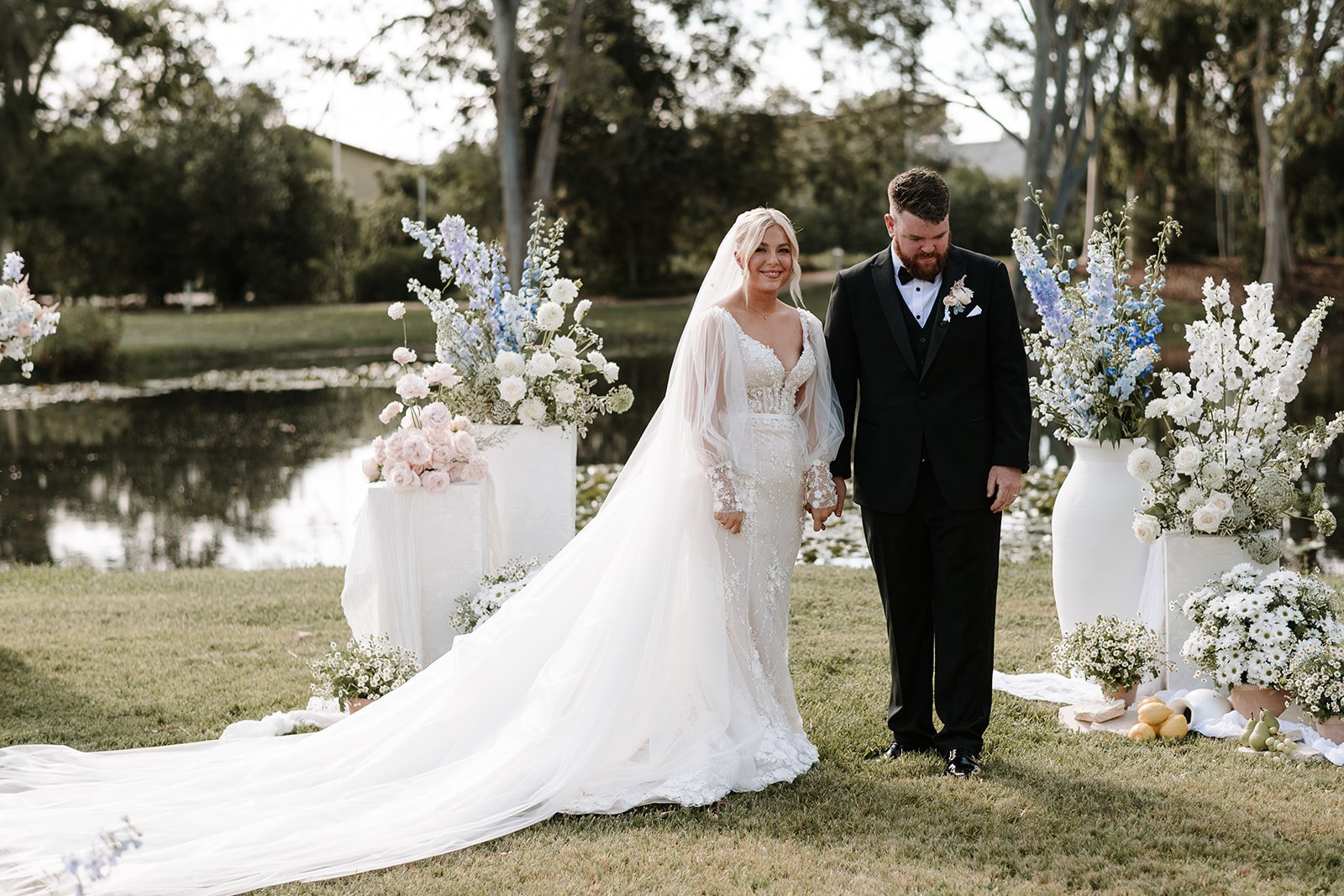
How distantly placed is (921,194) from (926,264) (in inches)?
12.5

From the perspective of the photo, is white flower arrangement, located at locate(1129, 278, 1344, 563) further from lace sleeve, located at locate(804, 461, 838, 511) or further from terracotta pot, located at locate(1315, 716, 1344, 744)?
lace sleeve, located at locate(804, 461, 838, 511)

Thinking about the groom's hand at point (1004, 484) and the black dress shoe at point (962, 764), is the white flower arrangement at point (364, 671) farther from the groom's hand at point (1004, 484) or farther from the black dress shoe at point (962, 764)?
the groom's hand at point (1004, 484)

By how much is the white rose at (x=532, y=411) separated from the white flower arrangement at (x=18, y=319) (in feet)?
8.17

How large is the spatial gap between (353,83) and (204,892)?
60.2ft

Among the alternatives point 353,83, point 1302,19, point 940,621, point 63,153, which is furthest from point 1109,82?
point 63,153

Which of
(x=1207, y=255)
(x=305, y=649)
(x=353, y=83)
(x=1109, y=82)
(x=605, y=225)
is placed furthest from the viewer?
(x=1207, y=255)

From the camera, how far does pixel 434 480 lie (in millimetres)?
6523

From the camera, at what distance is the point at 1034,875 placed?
4.35 meters

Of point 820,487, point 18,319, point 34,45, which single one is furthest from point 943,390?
point 34,45

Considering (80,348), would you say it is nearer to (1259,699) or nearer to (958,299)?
(958,299)

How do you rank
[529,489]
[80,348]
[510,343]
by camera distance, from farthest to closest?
[80,348]
[510,343]
[529,489]

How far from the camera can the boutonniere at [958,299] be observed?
523 cm

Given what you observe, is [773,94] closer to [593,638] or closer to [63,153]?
[63,153]

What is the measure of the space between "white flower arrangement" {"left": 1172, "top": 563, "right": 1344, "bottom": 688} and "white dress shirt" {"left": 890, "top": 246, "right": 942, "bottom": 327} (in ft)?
6.37
